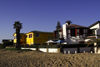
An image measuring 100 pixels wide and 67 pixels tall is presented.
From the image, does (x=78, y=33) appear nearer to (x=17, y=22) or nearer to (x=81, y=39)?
(x=81, y=39)

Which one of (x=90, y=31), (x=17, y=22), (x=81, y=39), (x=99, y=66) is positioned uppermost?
(x=17, y=22)

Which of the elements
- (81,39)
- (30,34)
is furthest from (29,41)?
(81,39)

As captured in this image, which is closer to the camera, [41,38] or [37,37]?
[37,37]

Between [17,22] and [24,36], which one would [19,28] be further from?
[24,36]

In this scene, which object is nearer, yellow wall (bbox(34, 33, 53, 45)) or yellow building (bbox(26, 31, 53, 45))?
yellow building (bbox(26, 31, 53, 45))

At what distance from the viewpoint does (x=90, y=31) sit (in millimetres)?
35312

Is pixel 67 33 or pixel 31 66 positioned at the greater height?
pixel 67 33

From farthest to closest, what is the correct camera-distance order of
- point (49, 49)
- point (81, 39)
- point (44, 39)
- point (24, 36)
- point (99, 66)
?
point (24, 36) < point (44, 39) < point (81, 39) < point (49, 49) < point (99, 66)

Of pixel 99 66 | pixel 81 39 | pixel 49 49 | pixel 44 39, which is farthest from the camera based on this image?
pixel 44 39

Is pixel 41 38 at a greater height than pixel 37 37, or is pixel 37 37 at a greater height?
pixel 37 37

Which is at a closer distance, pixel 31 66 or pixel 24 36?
pixel 31 66

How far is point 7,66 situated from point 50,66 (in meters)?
4.60

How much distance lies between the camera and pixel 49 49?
2527 cm

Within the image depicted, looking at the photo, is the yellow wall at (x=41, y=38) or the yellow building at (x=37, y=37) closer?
the yellow building at (x=37, y=37)
